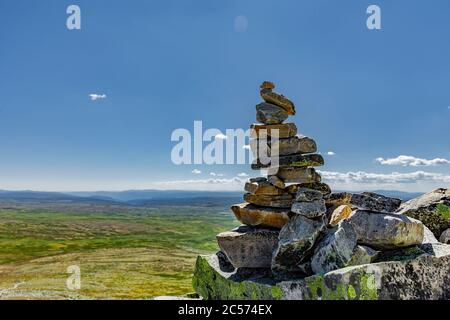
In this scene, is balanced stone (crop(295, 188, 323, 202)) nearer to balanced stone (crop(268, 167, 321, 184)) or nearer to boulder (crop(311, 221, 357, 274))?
balanced stone (crop(268, 167, 321, 184))

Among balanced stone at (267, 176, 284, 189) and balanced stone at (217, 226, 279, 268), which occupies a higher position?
balanced stone at (267, 176, 284, 189)

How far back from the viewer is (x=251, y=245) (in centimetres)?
1523

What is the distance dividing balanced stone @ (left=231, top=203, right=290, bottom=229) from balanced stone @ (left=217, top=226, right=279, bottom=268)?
1.28ft

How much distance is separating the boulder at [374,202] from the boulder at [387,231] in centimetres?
72

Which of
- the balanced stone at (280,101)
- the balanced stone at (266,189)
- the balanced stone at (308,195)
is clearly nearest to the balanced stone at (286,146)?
the balanced stone at (266,189)

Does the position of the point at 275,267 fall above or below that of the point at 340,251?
below

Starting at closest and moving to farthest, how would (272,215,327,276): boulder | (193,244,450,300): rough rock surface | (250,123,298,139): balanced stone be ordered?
(193,244,450,300): rough rock surface → (272,215,327,276): boulder → (250,123,298,139): balanced stone

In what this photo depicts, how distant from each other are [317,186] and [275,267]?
4.16 meters

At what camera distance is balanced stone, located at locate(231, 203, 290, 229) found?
1528 centimetres

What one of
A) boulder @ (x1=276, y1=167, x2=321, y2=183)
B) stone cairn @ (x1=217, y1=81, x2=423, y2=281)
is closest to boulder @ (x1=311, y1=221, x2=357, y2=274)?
stone cairn @ (x1=217, y1=81, x2=423, y2=281)

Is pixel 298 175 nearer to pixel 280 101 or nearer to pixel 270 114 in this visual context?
pixel 270 114
